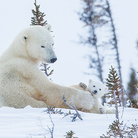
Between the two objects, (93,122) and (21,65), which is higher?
(21,65)

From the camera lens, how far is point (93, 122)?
382cm

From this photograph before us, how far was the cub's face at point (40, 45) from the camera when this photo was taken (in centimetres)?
614

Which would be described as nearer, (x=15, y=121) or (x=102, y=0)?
(x=15, y=121)

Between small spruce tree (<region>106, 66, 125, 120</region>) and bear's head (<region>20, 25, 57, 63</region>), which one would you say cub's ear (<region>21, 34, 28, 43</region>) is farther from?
small spruce tree (<region>106, 66, 125, 120</region>)

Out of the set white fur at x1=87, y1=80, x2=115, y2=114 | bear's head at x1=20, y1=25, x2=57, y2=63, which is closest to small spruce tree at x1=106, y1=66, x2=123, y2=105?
white fur at x1=87, y1=80, x2=115, y2=114

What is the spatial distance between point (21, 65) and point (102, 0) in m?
12.4

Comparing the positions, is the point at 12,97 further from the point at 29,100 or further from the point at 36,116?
the point at 36,116

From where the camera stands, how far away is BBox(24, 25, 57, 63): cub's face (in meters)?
6.14

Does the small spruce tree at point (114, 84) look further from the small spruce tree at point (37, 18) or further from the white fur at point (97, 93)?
the small spruce tree at point (37, 18)

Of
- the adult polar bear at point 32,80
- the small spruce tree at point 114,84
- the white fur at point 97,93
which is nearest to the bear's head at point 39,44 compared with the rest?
the adult polar bear at point 32,80

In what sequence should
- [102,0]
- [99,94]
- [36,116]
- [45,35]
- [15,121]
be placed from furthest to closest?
[102,0]
[99,94]
[45,35]
[36,116]
[15,121]

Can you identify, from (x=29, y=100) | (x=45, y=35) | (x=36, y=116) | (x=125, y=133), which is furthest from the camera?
(x=45, y=35)

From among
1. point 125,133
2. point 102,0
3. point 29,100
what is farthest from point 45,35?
point 102,0

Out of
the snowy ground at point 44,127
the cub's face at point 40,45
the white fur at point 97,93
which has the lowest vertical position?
the white fur at point 97,93
